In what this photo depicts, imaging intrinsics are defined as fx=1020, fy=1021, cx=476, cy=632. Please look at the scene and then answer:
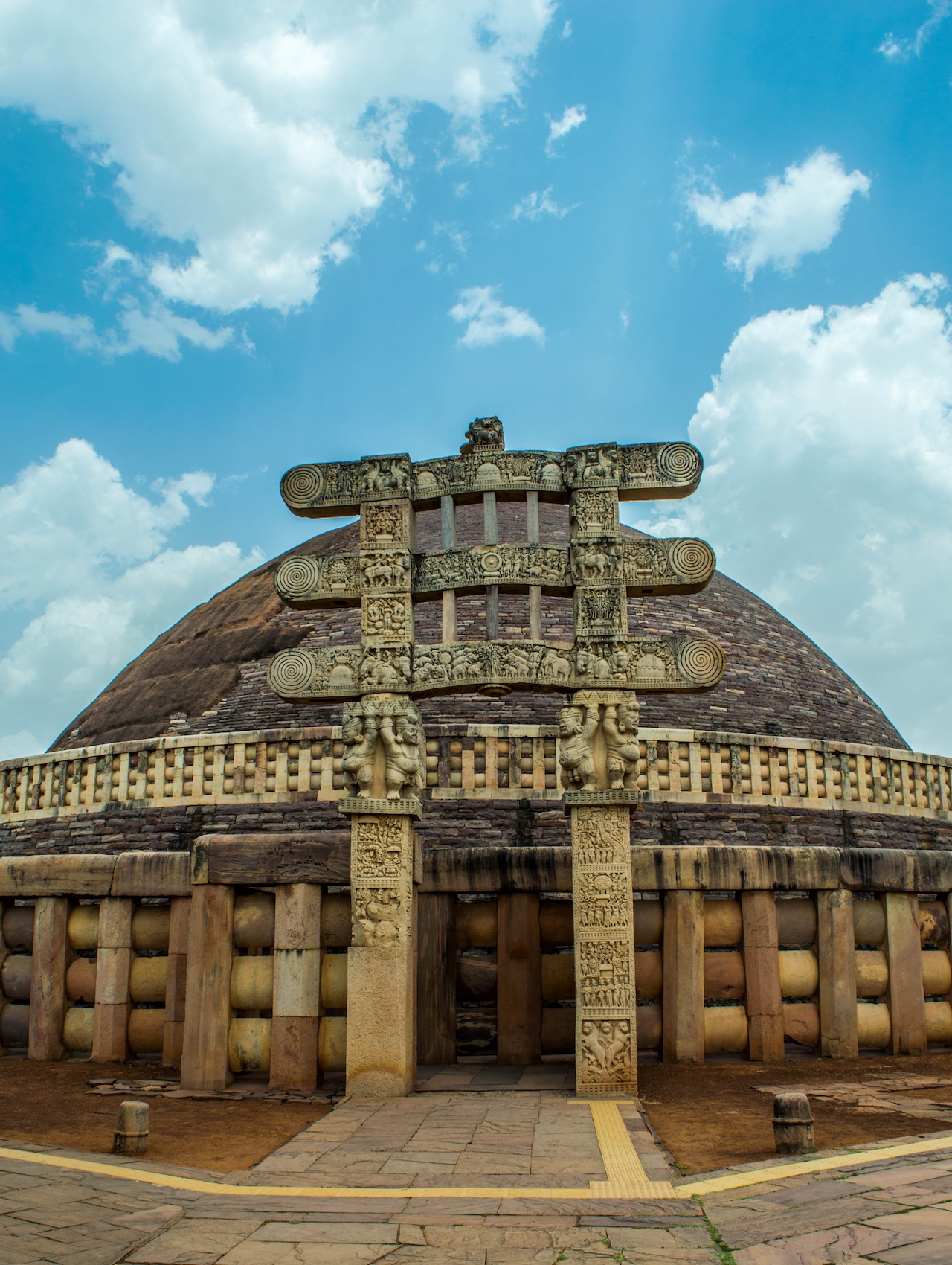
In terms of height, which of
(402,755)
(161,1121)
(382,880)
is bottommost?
(161,1121)

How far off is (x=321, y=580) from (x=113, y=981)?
3672mm

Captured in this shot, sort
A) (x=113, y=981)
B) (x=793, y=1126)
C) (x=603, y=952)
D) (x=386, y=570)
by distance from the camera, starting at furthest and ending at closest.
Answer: (x=113, y=981), (x=386, y=570), (x=603, y=952), (x=793, y=1126)

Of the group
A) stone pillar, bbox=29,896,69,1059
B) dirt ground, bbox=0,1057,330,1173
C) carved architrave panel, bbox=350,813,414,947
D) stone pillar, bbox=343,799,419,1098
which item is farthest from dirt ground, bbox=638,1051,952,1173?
stone pillar, bbox=29,896,69,1059

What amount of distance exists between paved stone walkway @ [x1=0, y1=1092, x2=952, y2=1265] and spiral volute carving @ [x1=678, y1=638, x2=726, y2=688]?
311cm

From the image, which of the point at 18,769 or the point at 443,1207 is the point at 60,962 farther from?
the point at 18,769

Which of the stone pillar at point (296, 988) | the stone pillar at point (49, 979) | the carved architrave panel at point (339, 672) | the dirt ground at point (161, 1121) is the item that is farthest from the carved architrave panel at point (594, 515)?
the stone pillar at point (49, 979)

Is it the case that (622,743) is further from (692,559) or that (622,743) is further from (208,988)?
(208,988)

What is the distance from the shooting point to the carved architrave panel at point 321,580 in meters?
8.06

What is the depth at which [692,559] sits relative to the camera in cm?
778

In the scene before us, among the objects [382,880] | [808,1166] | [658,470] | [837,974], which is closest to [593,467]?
[658,470]

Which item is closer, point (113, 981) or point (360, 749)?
point (360, 749)

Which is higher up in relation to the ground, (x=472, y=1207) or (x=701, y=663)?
(x=701, y=663)

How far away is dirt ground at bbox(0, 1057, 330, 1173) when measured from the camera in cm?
555

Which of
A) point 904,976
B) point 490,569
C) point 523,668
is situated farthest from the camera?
point 904,976
